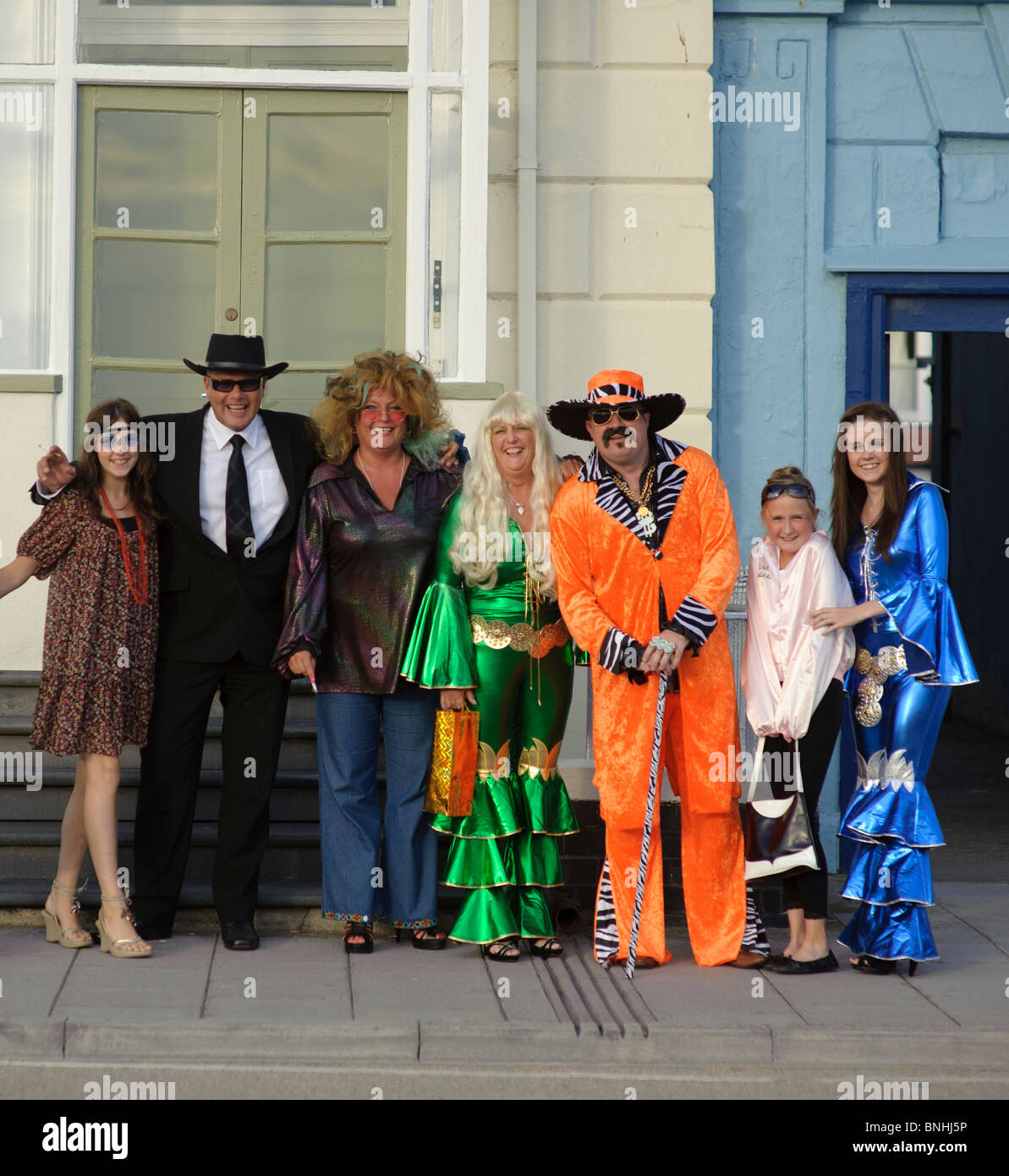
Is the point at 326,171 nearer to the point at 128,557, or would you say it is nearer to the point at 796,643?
the point at 128,557

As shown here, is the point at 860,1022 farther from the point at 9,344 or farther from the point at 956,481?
the point at 956,481

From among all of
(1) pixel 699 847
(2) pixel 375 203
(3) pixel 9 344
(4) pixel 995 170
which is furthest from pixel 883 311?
(3) pixel 9 344

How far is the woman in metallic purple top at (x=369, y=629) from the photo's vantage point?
5.61 m

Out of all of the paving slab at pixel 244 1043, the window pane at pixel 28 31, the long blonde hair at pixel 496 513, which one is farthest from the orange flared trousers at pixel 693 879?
the window pane at pixel 28 31

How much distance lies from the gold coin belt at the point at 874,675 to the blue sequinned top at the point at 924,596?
5 cm

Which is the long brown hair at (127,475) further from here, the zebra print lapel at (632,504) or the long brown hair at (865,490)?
the long brown hair at (865,490)

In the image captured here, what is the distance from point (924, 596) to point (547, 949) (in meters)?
1.90

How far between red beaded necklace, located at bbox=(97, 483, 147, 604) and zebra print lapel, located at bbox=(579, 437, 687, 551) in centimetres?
164

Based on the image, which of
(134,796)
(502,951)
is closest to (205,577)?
(134,796)

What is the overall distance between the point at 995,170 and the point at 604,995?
192 inches

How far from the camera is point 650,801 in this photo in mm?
5469

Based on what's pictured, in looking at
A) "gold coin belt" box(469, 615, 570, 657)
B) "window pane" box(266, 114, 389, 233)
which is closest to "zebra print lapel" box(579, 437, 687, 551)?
"gold coin belt" box(469, 615, 570, 657)
